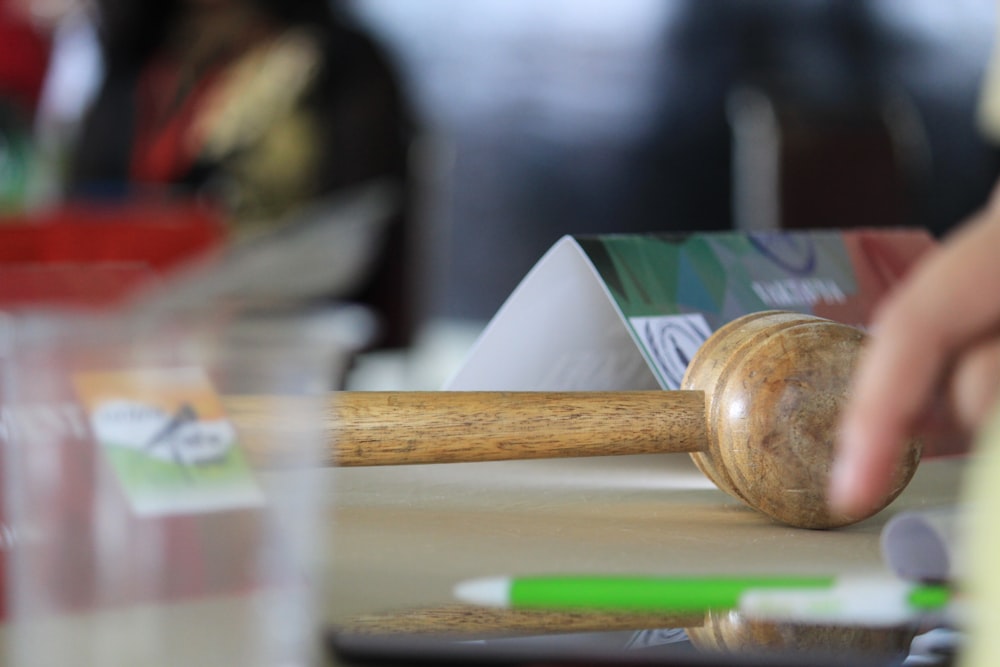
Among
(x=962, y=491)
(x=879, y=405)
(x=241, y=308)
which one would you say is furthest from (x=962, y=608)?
(x=241, y=308)

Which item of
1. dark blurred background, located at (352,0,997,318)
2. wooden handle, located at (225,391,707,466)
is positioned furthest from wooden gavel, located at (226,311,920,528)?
dark blurred background, located at (352,0,997,318)

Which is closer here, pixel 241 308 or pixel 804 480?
pixel 804 480

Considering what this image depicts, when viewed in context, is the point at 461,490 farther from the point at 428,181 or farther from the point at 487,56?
the point at 487,56

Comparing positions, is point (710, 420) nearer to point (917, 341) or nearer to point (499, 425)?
point (499, 425)

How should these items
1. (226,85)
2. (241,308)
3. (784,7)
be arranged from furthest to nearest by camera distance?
(784,7)
(226,85)
(241,308)

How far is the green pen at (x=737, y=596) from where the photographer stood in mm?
255

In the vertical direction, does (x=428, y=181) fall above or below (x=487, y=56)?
below

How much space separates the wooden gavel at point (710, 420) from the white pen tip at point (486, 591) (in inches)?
3.4

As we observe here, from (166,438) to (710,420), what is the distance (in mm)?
201

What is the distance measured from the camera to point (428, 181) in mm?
2027

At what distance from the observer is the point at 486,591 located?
0.93 feet

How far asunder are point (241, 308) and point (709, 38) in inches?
107

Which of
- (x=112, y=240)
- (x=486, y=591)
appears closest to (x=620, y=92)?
(x=112, y=240)

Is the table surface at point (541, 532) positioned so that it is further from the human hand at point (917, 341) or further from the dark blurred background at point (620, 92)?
the dark blurred background at point (620, 92)
